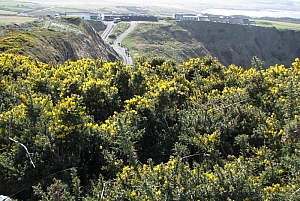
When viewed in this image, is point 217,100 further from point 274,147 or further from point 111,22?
point 111,22

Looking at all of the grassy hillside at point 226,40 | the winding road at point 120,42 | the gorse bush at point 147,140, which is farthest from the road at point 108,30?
the gorse bush at point 147,140

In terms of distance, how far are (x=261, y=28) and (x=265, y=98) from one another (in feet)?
293

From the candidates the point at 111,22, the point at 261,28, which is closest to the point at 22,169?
the point at 111,22

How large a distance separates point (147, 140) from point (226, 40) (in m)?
82.4

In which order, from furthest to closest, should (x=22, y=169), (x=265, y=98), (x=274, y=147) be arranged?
(x=265, y=98), (x=274, y=147), (x=22, y=169)

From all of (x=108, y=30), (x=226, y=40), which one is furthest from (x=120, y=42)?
(x=226, y=40)

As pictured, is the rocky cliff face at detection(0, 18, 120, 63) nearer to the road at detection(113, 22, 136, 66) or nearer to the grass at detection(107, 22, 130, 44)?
the road at detection(113, 22, 136, 66)

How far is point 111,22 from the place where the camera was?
85.3 meters

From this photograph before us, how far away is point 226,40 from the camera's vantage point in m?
84.4

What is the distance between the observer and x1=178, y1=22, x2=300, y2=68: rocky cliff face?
82.6 metres

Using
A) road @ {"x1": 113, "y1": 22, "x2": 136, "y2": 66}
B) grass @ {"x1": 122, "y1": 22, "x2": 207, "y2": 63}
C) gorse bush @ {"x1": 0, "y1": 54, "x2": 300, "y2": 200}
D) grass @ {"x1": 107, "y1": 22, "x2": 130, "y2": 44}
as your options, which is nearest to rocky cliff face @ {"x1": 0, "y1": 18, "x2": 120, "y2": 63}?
road @ {"x1": 113, "y1": 22, "x2": 136, "y2": 66}

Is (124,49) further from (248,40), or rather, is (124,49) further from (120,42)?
(248,40)

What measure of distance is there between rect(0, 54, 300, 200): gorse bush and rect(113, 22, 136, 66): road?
37.9 meters

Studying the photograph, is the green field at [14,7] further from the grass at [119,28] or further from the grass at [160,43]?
the grass at [160,43]
